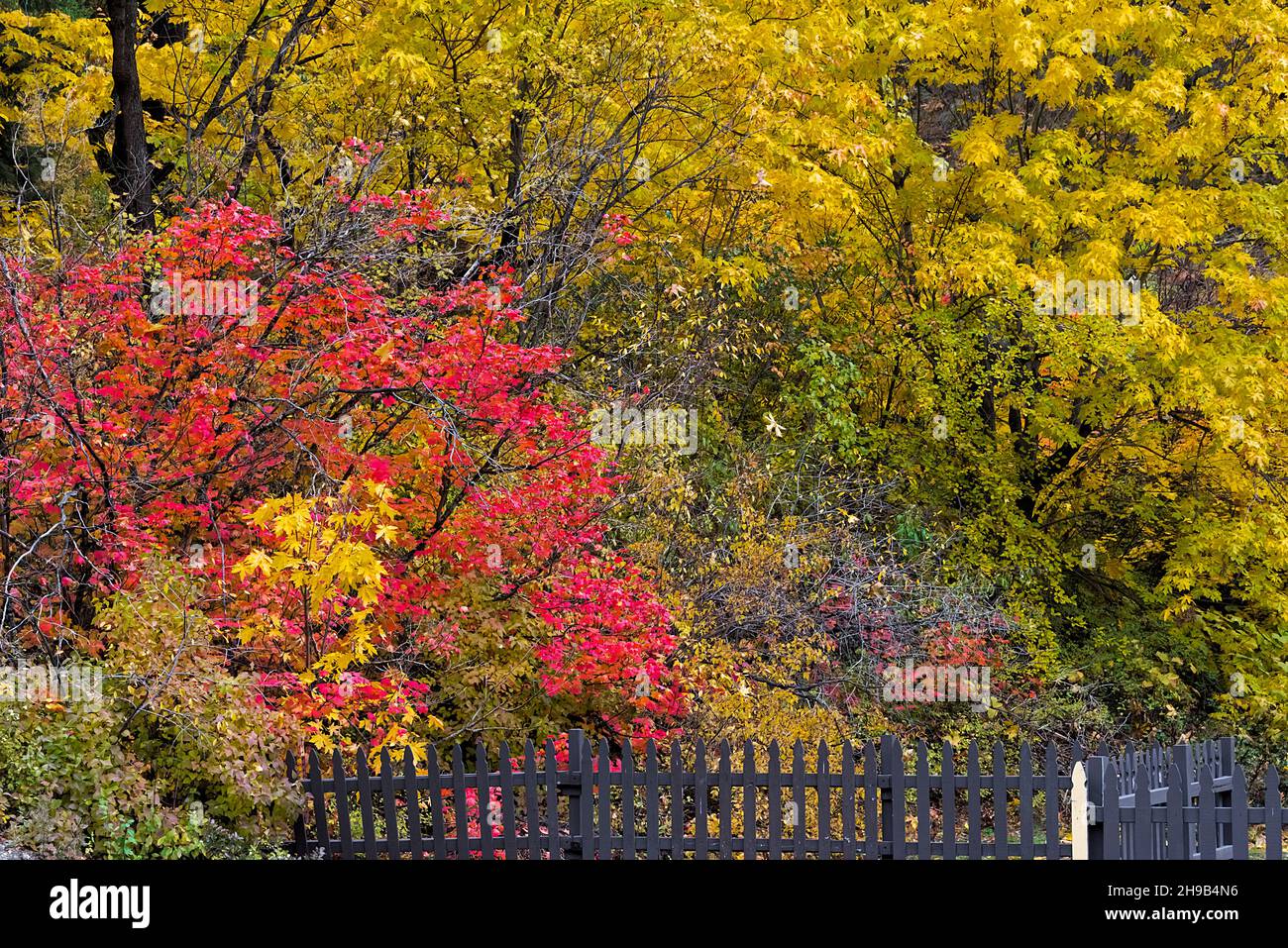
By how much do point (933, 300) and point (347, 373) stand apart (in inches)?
329

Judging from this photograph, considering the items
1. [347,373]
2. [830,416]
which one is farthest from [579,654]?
[830,416]

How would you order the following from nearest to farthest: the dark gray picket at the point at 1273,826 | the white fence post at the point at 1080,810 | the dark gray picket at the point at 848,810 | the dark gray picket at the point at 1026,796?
the dark gray picket at the point at 1273,826 → the white fence post at the point at 1080,810 → the dark gray picket at the point at 1026,796 → the dark gray picket at the point at 848,810

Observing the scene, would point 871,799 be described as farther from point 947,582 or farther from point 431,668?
point 947,582

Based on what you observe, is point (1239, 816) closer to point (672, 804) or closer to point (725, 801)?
point (725, 801)

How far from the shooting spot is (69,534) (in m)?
8.61

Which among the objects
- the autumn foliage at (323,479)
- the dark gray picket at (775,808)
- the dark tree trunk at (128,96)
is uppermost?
the dark tree trunk at (128,96)

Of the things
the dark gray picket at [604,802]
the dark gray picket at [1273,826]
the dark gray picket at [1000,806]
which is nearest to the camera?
the dark gray picket at [1273,826]

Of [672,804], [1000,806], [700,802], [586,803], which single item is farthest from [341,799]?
[1000,806]

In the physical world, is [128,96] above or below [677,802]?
above

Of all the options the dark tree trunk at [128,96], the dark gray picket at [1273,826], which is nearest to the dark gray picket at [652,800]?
the dark gray picket at [1273,826]

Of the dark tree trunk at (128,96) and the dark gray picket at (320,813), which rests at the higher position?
the dark tree trunk at (128,96)

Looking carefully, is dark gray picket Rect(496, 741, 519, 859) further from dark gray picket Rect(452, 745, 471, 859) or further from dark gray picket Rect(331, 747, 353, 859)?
dark gray picket Rect(331, 747, 353, 859)

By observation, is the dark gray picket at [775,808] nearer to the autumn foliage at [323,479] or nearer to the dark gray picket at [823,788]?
the dark gray picket at [823,788]

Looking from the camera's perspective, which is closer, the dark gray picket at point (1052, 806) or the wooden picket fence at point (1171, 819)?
the wooden picket fence at point (1171, 819)
